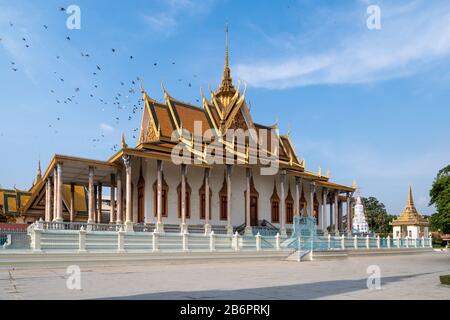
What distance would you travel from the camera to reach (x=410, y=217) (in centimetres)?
5066

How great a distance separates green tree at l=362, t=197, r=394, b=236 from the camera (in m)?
75.8

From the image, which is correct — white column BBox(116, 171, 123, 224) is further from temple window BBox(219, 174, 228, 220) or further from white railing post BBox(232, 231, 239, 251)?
white railing post BBox(232, 231, 239, 251)

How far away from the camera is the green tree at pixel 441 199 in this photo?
26094 millimetres

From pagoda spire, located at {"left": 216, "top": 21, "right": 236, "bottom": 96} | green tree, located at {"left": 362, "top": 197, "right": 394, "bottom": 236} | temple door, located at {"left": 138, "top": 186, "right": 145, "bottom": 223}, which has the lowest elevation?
green tree, located at {"left": 362, "top": 197, "right": 394, "bottom": 236}

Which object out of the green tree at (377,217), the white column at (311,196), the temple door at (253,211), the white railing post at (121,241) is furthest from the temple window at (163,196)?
the green tree at (377,217)

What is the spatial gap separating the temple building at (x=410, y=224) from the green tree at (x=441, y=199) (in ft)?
72.7

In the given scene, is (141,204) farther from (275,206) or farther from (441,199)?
(441,199)

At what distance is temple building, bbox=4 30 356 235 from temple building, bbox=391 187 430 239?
1683 centimetres

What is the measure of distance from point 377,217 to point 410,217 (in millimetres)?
27247

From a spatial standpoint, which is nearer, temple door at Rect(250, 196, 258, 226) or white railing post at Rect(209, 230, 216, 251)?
white railing post at Rect(209, 230, 216, 251)

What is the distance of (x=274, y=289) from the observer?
10.3m

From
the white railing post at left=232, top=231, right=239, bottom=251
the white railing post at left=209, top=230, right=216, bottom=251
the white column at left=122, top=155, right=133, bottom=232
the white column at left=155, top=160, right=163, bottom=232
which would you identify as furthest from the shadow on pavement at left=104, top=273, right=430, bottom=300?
the white column at left=155, top=160, right=163, bottom=232

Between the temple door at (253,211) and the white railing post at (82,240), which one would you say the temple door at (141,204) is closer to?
the temple door at (253,211)
